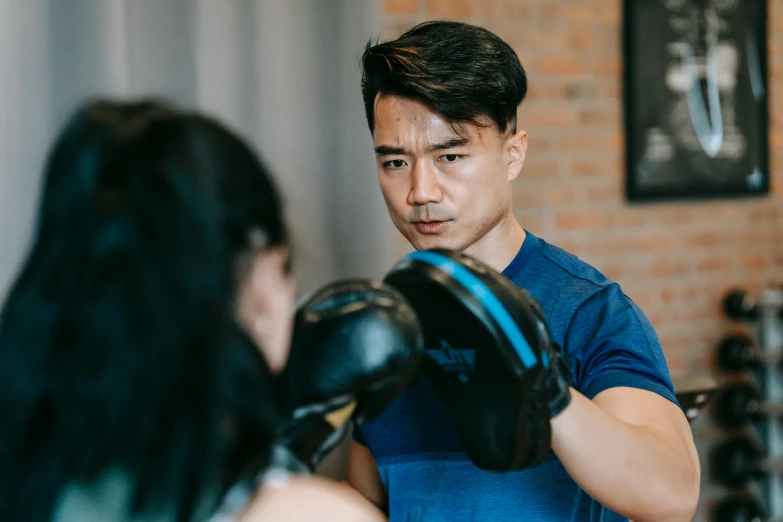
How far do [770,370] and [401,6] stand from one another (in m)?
1.88

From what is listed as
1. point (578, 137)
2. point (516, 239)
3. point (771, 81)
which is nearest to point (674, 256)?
point (578, 137)

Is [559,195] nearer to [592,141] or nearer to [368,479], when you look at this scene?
[592,141]

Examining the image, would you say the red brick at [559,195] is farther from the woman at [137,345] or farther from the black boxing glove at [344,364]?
the woman at [137,345]

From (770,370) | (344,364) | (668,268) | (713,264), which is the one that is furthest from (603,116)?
(344,364)

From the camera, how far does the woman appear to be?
69 cm

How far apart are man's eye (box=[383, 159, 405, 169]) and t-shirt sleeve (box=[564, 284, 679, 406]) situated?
38cm

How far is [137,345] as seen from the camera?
0.69 m

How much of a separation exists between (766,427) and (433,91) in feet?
7.92

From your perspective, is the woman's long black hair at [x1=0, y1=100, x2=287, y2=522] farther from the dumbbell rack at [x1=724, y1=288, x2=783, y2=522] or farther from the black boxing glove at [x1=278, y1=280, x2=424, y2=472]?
the dumbbell rack at [x1=724, y1=288, x2=783, y2=522]

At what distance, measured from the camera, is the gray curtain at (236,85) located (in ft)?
6.61

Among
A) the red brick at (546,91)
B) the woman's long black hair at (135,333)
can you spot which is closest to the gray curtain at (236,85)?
the red brick at (546,91)

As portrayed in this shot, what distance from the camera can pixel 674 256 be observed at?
3.16 meters

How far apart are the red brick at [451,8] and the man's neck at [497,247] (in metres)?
1.37

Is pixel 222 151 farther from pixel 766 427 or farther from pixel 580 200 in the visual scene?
pixel 766 427
